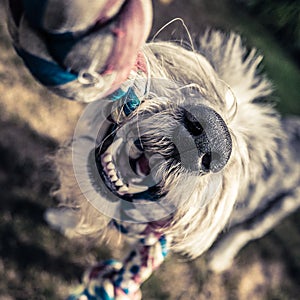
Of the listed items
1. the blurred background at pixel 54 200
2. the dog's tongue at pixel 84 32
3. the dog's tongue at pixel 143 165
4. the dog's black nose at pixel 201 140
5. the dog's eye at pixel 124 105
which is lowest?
the blurred background at pixel 54 200

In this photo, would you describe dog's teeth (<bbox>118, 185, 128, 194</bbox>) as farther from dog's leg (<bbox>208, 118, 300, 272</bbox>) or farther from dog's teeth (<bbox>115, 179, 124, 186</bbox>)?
dog's leg (<bbox>208, 118, 300, 272</bbox>)

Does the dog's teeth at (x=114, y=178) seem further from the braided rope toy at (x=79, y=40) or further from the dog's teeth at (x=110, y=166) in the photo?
the braided rope toy at (x=79, y=40)

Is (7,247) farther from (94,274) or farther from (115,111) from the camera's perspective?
(115,111)

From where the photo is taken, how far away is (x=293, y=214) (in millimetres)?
2225

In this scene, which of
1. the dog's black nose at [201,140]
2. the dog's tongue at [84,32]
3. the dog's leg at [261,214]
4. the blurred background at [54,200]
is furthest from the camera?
the dog's leg at [261,214]

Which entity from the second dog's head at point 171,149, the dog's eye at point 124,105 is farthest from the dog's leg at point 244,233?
the dog's eye at point 124,105

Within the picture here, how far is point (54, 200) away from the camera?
72.3 inches

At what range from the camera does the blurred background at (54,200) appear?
5.88 feet

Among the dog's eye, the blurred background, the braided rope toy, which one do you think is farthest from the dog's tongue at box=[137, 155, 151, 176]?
the blurred background

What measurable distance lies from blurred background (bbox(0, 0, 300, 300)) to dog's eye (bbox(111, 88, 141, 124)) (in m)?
0.41

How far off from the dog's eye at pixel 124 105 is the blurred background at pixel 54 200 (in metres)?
0.41

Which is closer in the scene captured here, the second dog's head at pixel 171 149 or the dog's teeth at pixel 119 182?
the second dog's head at pixel 171 149

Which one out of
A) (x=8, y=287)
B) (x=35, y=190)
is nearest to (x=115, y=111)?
(x=35, y=190)

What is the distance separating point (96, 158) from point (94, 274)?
1.52 feet
